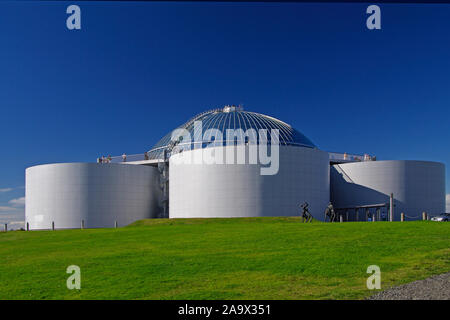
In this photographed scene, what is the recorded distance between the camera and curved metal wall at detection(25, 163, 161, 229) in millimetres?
54531

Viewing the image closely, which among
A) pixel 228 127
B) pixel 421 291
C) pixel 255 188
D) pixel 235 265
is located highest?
pixel 228 127

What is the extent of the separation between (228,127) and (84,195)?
20770 mm

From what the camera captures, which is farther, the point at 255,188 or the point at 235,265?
the point at 255,188

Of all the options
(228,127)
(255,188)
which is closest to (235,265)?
(255,188)

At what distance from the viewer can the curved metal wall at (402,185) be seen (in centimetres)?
5416

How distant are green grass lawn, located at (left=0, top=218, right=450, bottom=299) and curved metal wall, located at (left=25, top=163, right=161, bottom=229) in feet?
108

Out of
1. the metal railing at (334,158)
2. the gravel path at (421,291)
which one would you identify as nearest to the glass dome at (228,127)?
the metal railing at (334,158)

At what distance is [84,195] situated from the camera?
54.6m

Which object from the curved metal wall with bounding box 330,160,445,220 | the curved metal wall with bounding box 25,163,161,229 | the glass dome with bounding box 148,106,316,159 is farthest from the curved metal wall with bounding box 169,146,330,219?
the curved metal wall with bounding box 25,163,161,229

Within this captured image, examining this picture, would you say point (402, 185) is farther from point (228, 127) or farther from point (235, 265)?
point (235, 265)
